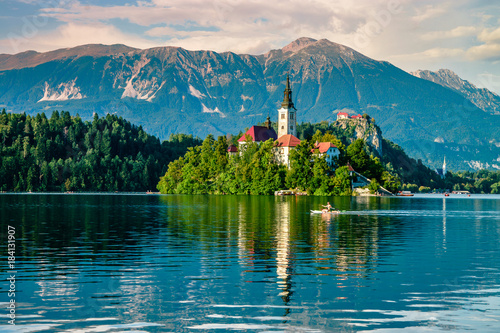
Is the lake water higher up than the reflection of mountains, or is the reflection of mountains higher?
the reflection of mountains

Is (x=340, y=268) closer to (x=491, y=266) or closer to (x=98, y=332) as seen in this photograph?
(x=491, y=266)

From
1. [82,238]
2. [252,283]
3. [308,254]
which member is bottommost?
[252,283]

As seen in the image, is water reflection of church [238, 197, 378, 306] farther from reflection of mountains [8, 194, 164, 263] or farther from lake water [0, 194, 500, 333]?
reflection of mountains [8, 194, 164, 263]

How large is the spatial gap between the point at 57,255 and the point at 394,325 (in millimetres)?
25617

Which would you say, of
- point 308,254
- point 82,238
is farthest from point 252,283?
point 82,238

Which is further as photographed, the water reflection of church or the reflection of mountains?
the reflection of mountains

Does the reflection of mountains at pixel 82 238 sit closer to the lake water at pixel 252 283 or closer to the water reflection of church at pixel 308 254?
the lake water at pixel 252 283

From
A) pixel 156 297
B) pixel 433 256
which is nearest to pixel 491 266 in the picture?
pixel 433 256

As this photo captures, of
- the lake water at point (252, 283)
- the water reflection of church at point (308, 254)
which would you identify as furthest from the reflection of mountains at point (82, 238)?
the water reflection of church at point (308, 254)

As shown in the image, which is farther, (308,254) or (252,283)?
(308,254)

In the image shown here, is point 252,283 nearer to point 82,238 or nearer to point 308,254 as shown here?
point 308,254

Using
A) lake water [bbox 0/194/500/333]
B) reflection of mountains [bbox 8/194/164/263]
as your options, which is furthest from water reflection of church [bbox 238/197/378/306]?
reflection of mountains [bbox 8/194/164/263]

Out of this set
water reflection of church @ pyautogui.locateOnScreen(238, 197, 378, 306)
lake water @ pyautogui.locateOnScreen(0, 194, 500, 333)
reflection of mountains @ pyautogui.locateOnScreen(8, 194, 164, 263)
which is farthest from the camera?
reflection of mountains @ pyautogui.locateOnScreen(8, 194, 164, 263)

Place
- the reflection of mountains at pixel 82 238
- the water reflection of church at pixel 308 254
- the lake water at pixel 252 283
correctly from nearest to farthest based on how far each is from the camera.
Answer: the lake water at pixel 252 283 < the water reflection of church at pixel 308 254 < the reflection of mountains at pixel 82 238
